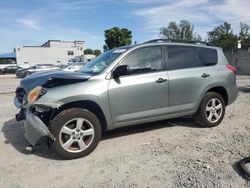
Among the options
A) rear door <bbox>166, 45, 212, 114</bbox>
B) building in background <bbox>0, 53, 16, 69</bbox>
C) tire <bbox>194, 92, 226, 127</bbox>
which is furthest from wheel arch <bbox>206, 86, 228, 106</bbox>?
building in background <bbox>0, 53, 16, 69</bbox>

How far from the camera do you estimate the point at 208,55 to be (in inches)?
227

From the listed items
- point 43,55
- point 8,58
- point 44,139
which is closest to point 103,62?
point 44,139

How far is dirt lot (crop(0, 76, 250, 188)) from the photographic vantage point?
11.5ft

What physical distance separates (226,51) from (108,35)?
38.9 metres

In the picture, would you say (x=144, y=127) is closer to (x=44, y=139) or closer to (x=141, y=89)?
(x=141, y=89)

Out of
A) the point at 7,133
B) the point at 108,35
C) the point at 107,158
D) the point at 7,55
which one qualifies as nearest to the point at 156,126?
the point at 107,158

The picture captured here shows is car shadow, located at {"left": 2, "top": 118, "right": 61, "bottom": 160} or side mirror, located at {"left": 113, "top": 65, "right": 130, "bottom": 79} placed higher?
side mirror, located at {"left": 113, "top": 65, "right": 130, "bottom": 79}

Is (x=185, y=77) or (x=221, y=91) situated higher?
(x=185, y=77)

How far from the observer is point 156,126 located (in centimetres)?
584

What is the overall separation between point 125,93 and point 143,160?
3.85 feet

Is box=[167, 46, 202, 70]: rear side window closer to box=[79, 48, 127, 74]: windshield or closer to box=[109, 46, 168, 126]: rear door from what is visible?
box=[109, 46, 168, 126]: rear door

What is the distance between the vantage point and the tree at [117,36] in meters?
59.8

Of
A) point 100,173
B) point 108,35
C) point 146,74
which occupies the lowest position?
point 100,173

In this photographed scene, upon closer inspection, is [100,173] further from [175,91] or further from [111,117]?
[175,91]
